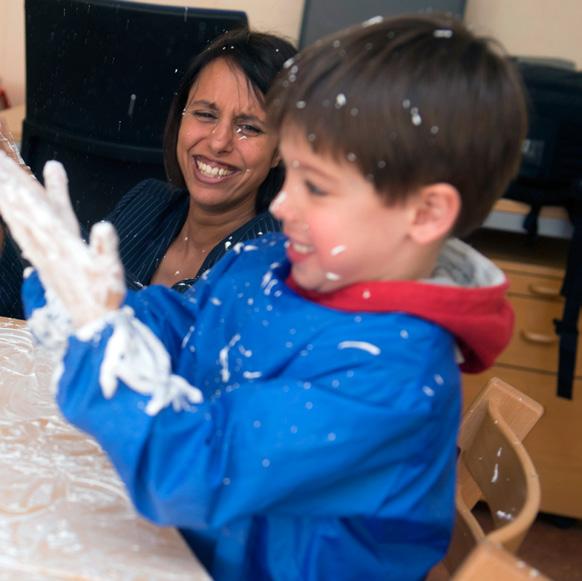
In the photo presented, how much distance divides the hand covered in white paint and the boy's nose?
0.71 meters

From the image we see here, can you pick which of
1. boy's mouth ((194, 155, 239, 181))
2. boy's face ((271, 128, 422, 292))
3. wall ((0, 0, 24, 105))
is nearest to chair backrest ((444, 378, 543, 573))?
boy's face ((271, 128, 422, 292))

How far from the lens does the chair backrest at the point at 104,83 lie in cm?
199

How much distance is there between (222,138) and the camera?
59.6 inches

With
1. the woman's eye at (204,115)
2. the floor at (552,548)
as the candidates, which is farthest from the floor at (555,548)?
the woman's eye at (204,115)

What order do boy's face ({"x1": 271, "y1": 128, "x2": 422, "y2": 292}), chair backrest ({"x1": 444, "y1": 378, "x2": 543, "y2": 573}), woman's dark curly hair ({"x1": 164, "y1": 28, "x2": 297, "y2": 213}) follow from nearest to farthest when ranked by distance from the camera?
1. boy's face ({"x1": 271, "y1": 128, "x2": 422, "y2": 292})
2. chair backrest ({"x1": 444, "y1": 378, "x2": 543, "y2": 573})
3. woman's dark curly hair ({"x1": 164, "y1": 28, "x2": 297, "y2": 213})

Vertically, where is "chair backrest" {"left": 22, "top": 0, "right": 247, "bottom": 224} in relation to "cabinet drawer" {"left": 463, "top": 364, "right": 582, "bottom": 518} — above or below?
above

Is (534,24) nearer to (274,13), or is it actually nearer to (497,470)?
(274,13)

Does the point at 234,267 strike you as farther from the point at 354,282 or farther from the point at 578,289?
the point at 578,289

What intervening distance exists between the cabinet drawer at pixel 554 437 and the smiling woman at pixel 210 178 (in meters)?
0.99

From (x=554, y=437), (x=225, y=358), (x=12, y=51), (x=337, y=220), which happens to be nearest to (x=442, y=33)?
(x=337, y=220)

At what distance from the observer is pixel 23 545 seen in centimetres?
80

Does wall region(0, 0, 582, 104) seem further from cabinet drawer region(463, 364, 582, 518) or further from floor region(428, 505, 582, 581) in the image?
floor region(428, 505, 582, 581)

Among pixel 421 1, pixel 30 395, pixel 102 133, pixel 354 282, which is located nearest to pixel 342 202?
pixel 354 282

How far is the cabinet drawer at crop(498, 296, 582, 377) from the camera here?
2.27 meters
